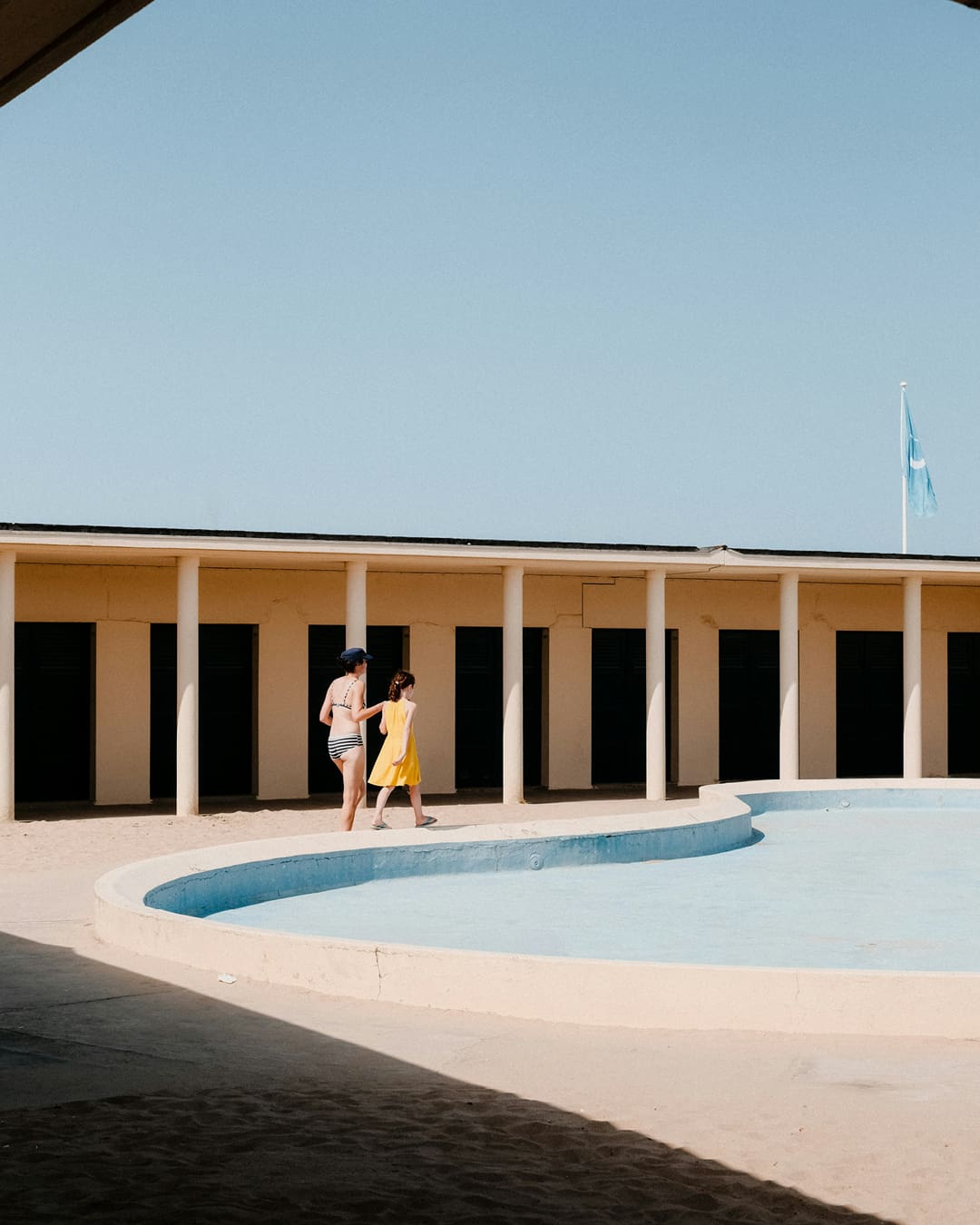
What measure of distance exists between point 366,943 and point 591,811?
32.8 feet

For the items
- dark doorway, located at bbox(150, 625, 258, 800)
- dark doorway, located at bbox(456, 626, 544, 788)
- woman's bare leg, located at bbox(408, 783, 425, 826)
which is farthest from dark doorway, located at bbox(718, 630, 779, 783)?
woman's bare leg, located at bbox(408, 783, 425, 826)

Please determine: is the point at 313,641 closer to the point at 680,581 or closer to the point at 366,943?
the point at 680,581

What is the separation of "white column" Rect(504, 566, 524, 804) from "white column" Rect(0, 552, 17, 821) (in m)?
5.74

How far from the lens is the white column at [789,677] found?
770 inches

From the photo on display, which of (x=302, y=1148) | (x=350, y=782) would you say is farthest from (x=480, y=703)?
(x=302, y=1148)

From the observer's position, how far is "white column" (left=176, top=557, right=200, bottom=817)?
661 inches

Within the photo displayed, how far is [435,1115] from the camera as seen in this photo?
17.6 ft

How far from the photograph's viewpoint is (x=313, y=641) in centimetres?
2028

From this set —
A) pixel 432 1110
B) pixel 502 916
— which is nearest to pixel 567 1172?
pixel 432 1110

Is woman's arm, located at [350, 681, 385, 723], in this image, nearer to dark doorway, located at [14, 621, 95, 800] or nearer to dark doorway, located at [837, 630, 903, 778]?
dark doorway, located at [14, 621, 95, 800]

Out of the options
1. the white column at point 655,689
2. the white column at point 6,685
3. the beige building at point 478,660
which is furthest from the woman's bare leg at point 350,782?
the white column at point 655,689

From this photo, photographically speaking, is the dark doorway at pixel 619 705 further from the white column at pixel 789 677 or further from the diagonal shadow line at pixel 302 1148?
the diagonal shadow line at pixel 302 1148

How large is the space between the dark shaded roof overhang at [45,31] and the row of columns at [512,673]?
13370mm

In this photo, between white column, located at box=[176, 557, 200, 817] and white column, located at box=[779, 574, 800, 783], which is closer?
white column, located at box=[176, 557, 200, 817]
